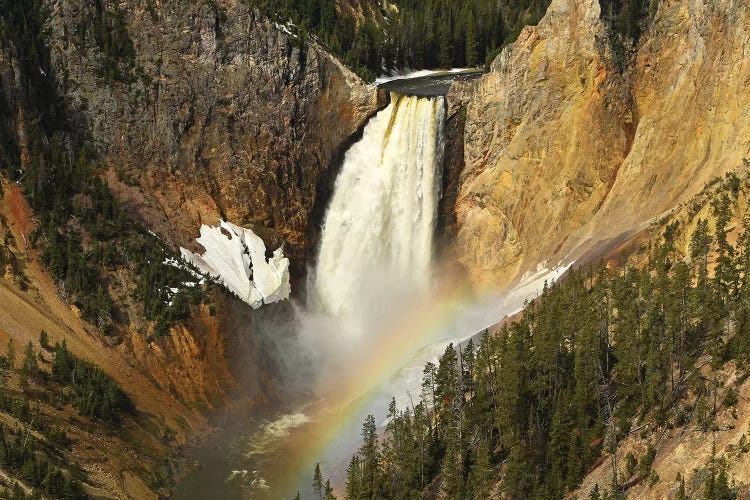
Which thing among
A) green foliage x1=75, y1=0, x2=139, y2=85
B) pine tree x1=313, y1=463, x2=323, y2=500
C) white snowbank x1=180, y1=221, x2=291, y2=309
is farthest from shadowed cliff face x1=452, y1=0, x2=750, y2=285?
green foliage x1=75, y1=0, x2=139, y2=85

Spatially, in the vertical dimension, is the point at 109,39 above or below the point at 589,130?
above

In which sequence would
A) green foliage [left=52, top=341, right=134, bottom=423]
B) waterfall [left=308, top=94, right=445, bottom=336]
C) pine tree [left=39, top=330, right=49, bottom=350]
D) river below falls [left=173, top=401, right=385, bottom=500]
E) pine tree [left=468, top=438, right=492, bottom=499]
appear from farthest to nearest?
1. waterfall [left=308, top=94, right=445, bottom=336]
2. pine tree [left=39, top=330, right=49, bottom=350]
3. green foliage [left=52, top=341, right=134, bottom=423]
4. river below falls [left=173, top=401, right=385, bottom=500]
5. pine tree [left=468, top=438, right=492, bottom=499]

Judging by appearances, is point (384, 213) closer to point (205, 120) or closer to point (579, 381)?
point (205, 120)

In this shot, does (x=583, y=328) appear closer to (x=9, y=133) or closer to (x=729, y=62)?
(x=729, y=62)

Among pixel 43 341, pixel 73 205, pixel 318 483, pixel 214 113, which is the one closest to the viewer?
pixel 318 483

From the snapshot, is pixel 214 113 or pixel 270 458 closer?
pixel 270 458

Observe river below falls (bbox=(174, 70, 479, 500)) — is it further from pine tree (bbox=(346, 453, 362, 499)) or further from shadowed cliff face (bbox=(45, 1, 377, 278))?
shadowed cliff face (bbox=(45, 1, 377, 278))

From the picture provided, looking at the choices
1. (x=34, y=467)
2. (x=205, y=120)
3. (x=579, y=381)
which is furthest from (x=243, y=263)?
(x=579, y=381)

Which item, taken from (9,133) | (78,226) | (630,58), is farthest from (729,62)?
(9,133)
